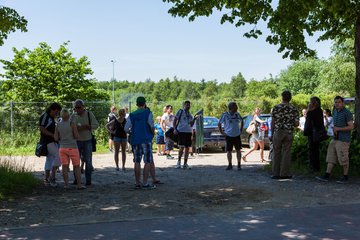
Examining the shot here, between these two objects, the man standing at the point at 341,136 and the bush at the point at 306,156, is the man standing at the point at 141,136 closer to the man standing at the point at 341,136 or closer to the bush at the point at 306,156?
the man standing at the point at 341,136

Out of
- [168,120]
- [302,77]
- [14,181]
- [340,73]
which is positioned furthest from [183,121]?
[302,77]

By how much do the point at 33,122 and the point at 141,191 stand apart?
46.9ft

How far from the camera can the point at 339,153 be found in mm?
9727

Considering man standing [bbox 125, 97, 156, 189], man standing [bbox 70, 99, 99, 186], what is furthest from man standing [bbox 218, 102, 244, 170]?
man standing [bbox 70, 99, 99, 186]

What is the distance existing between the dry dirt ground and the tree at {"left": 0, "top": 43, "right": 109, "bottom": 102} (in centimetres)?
2071

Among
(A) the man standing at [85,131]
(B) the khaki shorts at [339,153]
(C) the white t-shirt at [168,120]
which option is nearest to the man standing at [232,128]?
(B) the khaki shorts at [339,153]

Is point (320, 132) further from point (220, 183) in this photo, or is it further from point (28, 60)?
point (28, 60)

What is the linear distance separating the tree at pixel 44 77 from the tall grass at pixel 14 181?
2017 cm

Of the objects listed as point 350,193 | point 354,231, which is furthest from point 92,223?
point 350,193

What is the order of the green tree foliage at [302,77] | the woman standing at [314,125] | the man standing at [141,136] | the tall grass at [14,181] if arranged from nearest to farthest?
the tall grass at [14,181] → the man standing at [141,136] → the woman standing at [314,125] → the green tree foliage at [302,77]

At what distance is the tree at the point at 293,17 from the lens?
1138 cm

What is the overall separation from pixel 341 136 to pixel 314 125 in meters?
1.15

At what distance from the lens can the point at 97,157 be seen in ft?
55.7

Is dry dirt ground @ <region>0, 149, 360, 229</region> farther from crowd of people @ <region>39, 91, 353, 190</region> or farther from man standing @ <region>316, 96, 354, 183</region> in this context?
man standing @ <region>316, 96, 354, 183</region>
